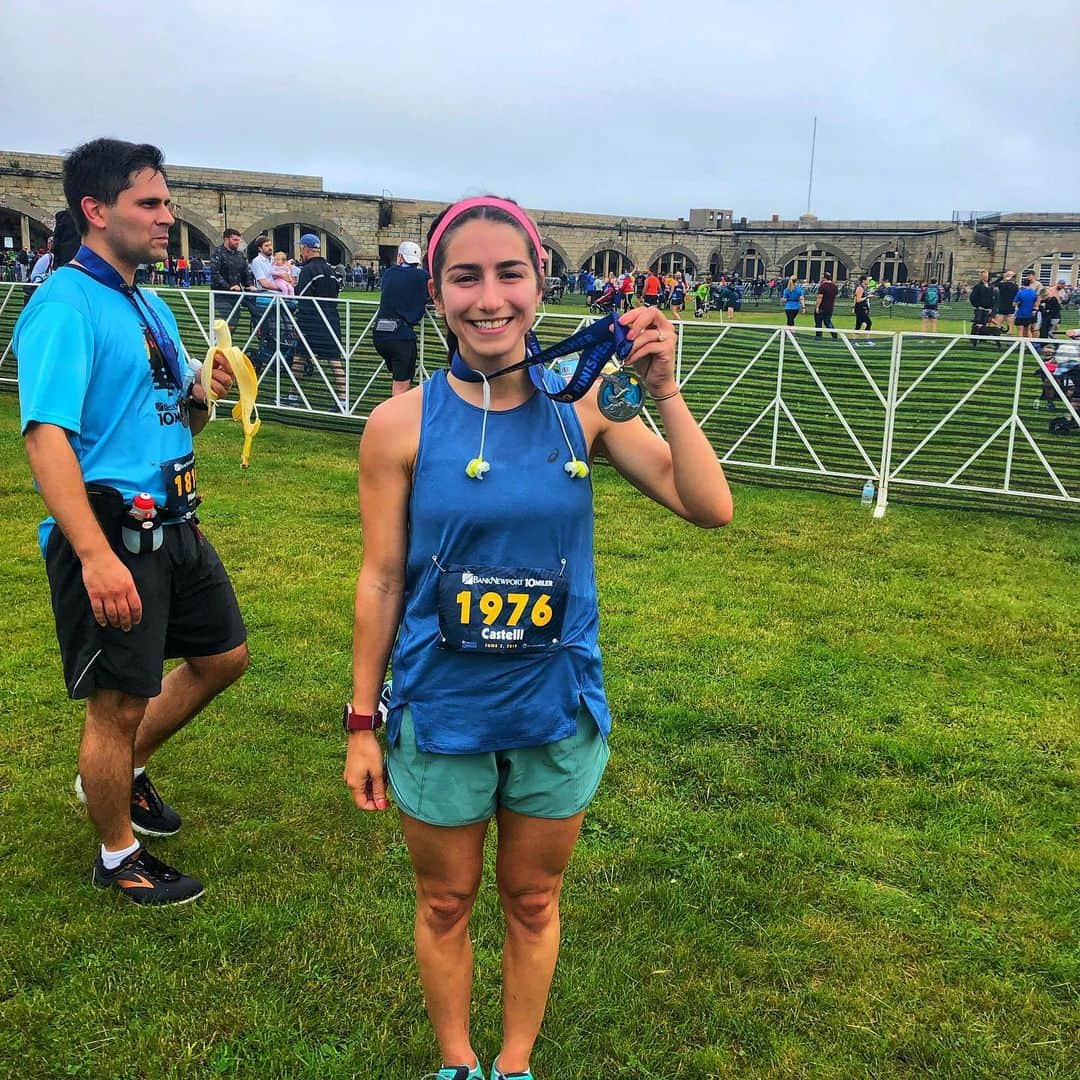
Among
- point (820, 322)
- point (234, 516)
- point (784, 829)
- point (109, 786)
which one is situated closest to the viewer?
point (109, 786)

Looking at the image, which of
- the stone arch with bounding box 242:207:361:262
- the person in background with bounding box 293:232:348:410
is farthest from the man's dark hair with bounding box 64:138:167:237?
the stone arch with bounding box 242:207:361:262

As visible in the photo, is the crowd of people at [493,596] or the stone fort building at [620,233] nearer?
the crowd of people at [493,596]

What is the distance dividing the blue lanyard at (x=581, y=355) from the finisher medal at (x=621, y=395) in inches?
1.4

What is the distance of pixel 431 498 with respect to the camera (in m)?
1.88

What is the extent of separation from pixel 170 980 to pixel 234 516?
16.5ft

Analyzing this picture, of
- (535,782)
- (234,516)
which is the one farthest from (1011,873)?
(234,516)

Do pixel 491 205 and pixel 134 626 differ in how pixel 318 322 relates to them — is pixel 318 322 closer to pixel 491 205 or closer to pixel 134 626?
pixel 134 626

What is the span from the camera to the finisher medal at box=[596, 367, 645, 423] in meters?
1.89

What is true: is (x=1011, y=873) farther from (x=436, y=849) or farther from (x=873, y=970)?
(x=436, y=849)

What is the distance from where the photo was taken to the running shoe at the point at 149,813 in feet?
10.7

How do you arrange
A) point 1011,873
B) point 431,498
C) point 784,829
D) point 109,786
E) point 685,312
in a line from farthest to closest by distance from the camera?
1. point 685,312
2. point 784,829
3. point 1011,873
4. point 109,786
5. point 431,498

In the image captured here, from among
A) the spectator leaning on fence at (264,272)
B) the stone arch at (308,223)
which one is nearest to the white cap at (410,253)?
the spectator leaning on fence at (264,272)

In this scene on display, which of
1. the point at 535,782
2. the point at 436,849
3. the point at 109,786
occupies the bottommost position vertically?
the point at 109,786

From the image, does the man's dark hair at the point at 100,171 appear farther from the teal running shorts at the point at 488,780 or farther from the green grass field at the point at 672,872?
the green grass field at the point at 672,872
